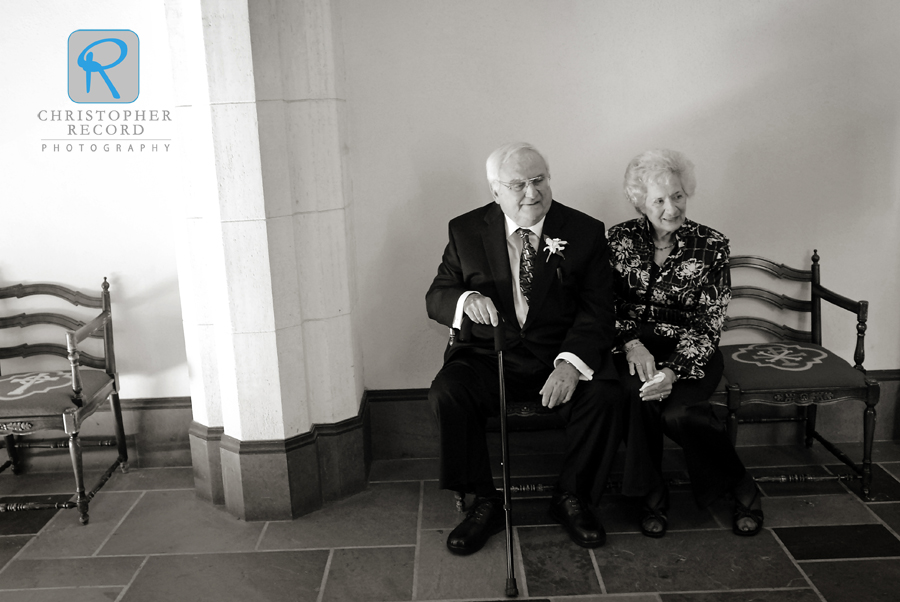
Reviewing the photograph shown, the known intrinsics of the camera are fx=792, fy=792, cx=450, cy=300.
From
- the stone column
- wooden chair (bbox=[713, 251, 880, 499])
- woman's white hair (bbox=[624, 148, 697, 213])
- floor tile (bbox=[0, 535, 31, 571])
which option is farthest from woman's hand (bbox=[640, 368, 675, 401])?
floor tile (bbox=[0, 535, 31, 571])

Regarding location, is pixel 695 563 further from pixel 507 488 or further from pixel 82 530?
pixel 82 530

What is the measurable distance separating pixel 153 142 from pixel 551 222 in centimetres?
179

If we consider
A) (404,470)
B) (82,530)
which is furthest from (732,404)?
(82,530)

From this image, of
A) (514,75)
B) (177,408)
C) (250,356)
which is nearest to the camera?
(250,356)

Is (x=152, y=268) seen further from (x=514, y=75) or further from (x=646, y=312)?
(x=646, y=312)

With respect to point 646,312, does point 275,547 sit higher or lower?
lower

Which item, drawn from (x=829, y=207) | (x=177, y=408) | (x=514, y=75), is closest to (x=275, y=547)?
(x=177, y=408)

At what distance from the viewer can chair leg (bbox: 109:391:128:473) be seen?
3559 millimetres

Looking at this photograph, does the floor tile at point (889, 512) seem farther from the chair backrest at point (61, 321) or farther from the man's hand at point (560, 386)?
the chair backrest at point (61, 321)

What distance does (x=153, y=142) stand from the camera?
11.4ft

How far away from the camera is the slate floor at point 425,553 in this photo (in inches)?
105

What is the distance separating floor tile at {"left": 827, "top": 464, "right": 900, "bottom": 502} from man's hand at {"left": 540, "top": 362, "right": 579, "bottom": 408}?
52.5 inches

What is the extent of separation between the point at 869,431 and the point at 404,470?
195 cm

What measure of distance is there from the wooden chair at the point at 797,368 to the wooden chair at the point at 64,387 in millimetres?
2563
